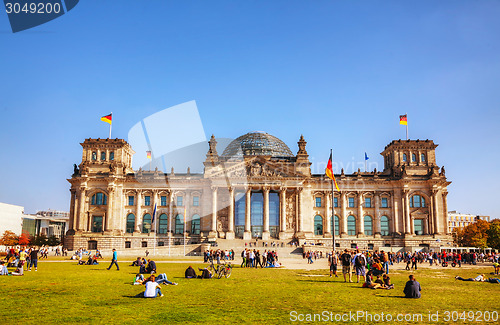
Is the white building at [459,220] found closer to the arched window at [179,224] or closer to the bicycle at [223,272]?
the arched window at [179,224]

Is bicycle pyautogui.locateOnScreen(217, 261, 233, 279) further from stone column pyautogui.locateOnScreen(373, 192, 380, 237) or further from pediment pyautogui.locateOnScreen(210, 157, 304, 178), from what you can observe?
stone column pyautogui.locateOnScreen(373, 192, 380, 237)

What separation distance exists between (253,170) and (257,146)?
572 inches

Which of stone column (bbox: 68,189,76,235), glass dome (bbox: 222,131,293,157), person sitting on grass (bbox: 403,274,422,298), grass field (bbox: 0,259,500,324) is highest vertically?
glass dome (bbox: 222,131,293,157)

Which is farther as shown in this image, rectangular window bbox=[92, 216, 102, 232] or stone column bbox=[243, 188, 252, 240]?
rectangular window bbox=[92, 216, 102, 232]

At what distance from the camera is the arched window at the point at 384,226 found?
87.2 meters

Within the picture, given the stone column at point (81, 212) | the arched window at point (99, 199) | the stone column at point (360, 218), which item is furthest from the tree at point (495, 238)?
the stone column at point (81, 212)

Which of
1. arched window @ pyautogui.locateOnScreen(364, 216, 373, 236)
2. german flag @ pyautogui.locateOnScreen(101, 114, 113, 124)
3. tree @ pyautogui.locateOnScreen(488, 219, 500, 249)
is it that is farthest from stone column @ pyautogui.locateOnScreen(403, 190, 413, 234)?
german flag @ pyautogui.locateOnScreen(101, 114, 113, 124)

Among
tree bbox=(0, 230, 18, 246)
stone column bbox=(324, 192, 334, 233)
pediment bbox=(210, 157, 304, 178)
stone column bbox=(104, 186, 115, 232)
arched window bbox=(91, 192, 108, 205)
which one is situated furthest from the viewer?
tree bbox=(0, 230, 18, 246)

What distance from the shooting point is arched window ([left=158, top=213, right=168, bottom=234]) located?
288ft

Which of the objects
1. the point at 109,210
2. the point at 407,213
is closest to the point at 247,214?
the point at 109,210

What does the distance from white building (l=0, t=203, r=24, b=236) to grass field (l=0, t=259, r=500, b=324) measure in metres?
137

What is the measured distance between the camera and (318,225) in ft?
288

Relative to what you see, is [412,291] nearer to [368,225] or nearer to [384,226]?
[368,225]

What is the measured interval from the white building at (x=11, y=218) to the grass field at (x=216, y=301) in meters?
137
